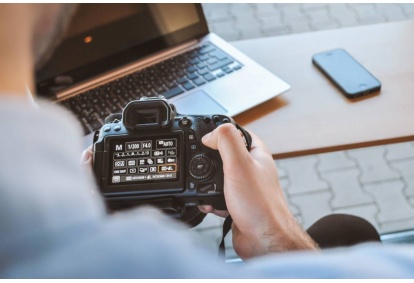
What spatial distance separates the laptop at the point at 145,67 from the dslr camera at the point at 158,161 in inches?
7.3

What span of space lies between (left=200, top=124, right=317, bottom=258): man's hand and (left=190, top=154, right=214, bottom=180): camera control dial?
1.0 inches

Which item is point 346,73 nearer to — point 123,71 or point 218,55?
point 218,55

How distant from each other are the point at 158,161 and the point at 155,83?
297 millimetres

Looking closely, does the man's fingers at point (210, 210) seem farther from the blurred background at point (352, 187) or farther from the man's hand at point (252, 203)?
the blurred background at point (352, 187)

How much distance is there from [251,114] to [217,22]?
1.51 m

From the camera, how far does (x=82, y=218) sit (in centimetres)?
39

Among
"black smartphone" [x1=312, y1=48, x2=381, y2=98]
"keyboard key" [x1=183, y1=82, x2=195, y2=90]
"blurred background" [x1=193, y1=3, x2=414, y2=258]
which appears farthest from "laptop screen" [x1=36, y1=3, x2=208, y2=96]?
"blurred background" [x1=193, y1=3, x2=414, y2=258]

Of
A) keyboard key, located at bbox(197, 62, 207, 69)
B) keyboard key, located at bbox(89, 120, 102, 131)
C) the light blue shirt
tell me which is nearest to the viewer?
the light blue shirt

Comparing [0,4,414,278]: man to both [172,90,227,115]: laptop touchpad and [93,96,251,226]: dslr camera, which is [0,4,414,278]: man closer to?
[93,96,251,226]: dslr camera

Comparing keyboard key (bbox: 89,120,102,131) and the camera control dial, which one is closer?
the camera control dial

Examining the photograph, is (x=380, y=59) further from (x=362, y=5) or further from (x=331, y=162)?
(x=362, y=5)

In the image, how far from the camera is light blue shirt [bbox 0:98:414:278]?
1.20 feet

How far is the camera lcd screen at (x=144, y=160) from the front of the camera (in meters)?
0.70

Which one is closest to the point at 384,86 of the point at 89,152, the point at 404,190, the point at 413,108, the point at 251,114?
the point at 413,108
